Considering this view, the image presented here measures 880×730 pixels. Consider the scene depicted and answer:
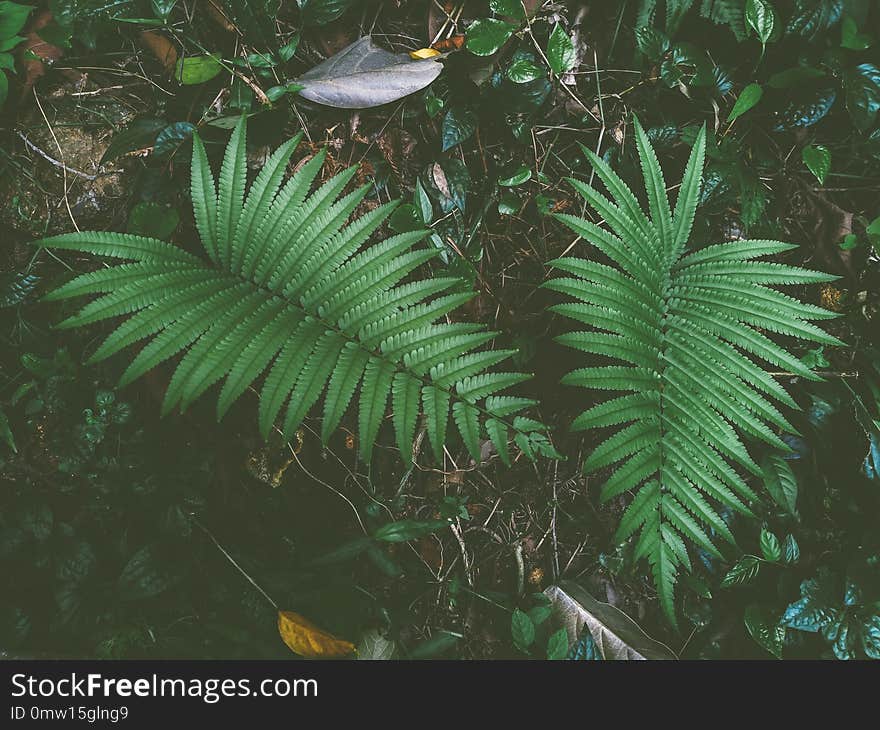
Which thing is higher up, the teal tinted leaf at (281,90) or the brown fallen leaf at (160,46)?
Answer: the brown fallen leaf at (160,46)

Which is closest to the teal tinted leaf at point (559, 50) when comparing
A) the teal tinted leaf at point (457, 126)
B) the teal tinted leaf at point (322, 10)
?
the teal tinted leaf at point (457, 126)

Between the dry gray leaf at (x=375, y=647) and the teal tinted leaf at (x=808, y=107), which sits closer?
the dry gray leaf at (x=375, y=647)

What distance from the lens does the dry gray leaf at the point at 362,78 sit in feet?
7.32

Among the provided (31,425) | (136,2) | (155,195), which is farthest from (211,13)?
(31,425)

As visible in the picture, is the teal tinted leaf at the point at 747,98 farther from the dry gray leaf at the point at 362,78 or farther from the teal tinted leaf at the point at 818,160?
the dry gray leaf at the point at 362,78

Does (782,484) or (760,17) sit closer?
(760,17)

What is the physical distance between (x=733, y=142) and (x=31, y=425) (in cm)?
286

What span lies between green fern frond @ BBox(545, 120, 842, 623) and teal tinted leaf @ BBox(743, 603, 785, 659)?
61cm

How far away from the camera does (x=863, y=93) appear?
92.8 inches

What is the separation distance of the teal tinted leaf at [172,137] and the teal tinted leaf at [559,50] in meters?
1.32

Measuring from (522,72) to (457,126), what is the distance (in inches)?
12.1

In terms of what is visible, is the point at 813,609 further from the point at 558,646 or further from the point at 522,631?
the point at 522,631

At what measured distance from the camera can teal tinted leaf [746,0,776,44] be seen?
2.25 m

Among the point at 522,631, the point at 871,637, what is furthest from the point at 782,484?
the point at 522,631
